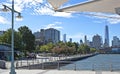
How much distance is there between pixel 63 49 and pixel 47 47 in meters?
14.8

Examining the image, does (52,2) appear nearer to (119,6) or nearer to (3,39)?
(119,6)

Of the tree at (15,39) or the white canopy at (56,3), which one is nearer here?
the white canopy at (56,3)

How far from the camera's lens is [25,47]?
103312 mm

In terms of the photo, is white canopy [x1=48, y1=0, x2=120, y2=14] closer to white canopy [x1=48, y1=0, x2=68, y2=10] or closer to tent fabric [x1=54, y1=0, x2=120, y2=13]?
tent fabric [x1=54, y1=0, x2=120, y2=13]

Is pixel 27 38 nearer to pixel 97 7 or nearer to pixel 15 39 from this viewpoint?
pixel 15 39

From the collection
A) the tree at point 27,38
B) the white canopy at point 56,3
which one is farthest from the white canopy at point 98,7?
the tree at point 27,38

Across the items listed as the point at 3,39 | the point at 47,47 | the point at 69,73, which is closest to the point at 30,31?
the point at 3,39

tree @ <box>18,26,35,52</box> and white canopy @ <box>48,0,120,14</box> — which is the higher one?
tree @ <box>18,26,35,52</box>

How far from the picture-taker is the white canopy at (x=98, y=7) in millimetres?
9734

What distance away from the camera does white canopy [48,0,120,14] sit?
31.9 feet

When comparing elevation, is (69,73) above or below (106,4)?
below

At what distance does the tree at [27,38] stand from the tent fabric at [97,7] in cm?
9288

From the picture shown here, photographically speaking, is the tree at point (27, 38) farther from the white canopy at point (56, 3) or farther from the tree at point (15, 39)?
the white canopy at point (56, 3)

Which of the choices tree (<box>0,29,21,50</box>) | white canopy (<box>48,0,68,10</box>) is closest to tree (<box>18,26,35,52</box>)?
tree (<box>0,29,21,50</box>)
